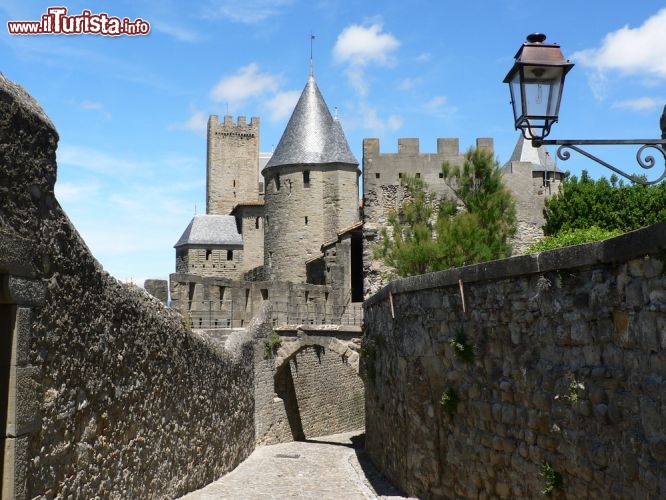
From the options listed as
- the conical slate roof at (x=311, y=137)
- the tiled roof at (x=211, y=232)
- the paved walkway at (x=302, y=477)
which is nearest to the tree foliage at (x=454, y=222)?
the paved walkway at (x=302, y=477)

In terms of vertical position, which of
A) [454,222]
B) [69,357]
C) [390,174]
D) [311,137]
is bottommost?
[69,357]

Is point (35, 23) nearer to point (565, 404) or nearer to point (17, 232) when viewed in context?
point (17, 232)

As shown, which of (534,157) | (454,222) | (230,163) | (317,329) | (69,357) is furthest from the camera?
(230,163)

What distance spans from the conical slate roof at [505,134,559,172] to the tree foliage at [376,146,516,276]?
6084 mm

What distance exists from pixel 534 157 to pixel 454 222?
49.1 ft

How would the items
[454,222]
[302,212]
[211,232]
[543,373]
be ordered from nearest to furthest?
1. [543,373]
2. [454,222]
3. [302,212]
4. [211,232]

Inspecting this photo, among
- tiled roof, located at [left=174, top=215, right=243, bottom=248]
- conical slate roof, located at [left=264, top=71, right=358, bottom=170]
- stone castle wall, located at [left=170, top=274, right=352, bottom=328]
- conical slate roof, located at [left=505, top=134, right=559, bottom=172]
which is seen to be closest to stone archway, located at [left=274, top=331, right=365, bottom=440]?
stone castle wall, located at [left=170, top=274, right=352, bottom=328]

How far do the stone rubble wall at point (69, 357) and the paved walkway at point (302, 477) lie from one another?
172 cm

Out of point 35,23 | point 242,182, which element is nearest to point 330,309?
→ point 35,23

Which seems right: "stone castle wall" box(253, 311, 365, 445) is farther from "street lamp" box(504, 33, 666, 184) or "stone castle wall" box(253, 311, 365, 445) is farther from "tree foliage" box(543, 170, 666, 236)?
"street lamp" box(504, 33, 666, 184)

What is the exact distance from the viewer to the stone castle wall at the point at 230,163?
5628cm

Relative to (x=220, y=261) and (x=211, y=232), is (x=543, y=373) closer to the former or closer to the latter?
(x=220, y=261)

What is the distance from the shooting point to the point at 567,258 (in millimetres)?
5168

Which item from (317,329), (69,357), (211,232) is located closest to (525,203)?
(317,329)
